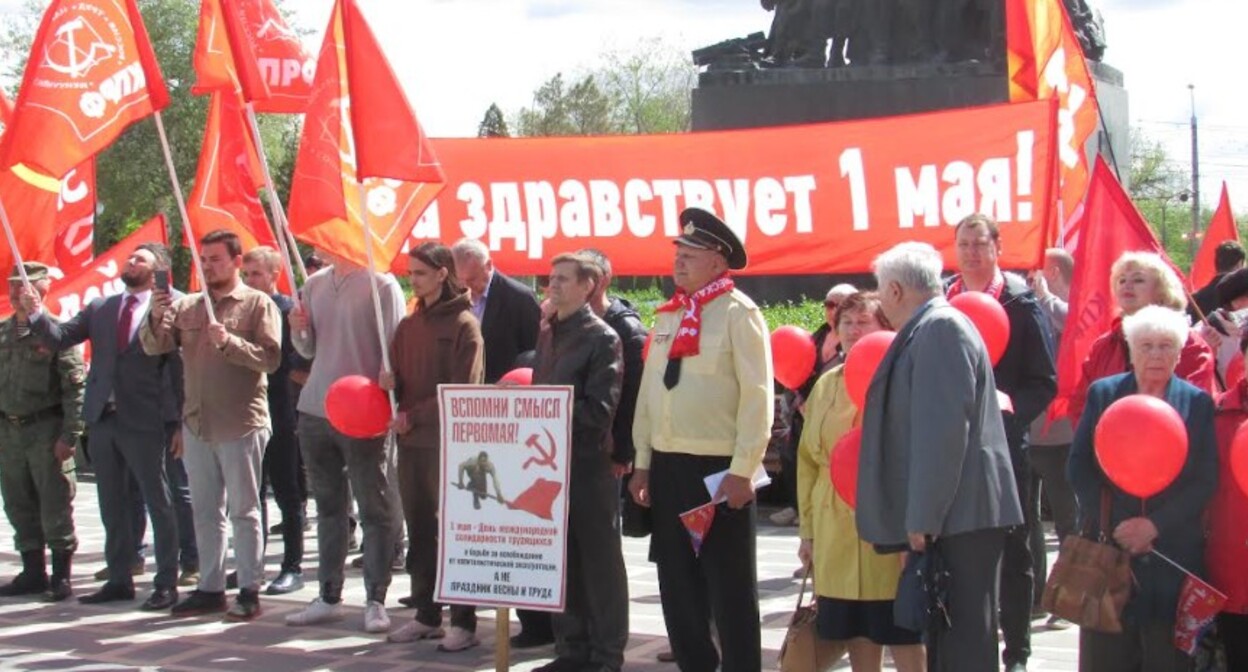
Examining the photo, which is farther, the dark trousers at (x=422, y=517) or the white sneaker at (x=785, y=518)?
the white sneaker at (x=785, y=518)

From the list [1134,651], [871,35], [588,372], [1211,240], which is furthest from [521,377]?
[871,35]

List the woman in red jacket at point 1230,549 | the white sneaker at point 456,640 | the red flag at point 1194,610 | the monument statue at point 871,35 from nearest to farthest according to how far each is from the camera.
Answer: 1. the red flag at point 1194,610
2. the woman in red jacket at point 1230,549
3. the white sneaker at point 456,640
4. the monument statue at point 871,35

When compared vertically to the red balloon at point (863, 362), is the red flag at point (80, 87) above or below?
above

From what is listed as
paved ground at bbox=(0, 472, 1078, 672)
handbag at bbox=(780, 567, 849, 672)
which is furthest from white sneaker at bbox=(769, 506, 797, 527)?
handbag at bbox=(780, 567, 849, 672)

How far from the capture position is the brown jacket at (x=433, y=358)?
26.5ft

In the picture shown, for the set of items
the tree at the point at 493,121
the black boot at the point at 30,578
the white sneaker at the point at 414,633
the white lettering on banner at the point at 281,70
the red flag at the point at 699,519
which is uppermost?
the tree at the point at 493,121

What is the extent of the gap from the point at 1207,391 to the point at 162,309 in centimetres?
533

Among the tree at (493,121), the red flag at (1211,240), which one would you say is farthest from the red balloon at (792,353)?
the tree at (493,121)

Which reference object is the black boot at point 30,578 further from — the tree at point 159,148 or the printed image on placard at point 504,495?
the tree at point 159,148

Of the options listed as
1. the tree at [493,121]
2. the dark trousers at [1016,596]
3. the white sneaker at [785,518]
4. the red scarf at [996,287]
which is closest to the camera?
the dark trousers at [1016,596]

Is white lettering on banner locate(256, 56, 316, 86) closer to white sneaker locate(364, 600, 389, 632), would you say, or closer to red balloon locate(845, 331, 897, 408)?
white sneaker locate(364, 600, 389, 632)

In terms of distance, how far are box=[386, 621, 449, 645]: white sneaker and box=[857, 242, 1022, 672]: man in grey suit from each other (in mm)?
3244

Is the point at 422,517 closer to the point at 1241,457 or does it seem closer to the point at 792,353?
the point at 792,353

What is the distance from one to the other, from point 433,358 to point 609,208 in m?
2.36
